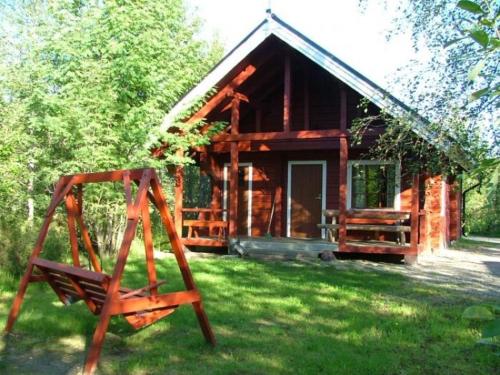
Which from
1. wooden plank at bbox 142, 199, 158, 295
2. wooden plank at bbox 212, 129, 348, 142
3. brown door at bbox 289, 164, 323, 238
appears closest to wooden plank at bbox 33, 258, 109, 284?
wooden plank at bbox 142, 199, 158, 295

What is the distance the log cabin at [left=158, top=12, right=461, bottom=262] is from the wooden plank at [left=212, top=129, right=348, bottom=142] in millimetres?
22

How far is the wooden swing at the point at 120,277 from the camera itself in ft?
13.2

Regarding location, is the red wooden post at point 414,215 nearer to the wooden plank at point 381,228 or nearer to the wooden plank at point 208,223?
the wooden plank at point 381,228

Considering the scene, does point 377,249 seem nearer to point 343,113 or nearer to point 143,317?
point 343,113

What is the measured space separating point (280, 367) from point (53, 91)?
823 centimetres

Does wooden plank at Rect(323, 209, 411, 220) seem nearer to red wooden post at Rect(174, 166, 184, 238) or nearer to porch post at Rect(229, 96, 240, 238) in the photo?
porch post at Rect(229, 96, 240, 238)

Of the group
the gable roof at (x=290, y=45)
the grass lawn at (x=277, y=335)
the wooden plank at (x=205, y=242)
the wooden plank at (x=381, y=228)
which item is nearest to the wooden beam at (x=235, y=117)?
the gable roof at (x=290, y=45)

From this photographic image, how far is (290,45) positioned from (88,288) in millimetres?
7556

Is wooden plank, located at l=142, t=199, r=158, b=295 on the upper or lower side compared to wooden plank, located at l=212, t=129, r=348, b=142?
lower

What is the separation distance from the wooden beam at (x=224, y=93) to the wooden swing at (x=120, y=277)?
663 centimetres

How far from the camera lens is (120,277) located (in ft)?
13.4

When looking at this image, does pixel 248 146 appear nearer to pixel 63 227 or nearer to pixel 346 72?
pixel 346 72

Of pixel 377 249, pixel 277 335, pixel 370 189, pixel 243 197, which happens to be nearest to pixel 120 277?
pixel 277 335

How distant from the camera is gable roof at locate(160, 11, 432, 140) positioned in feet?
32.2
